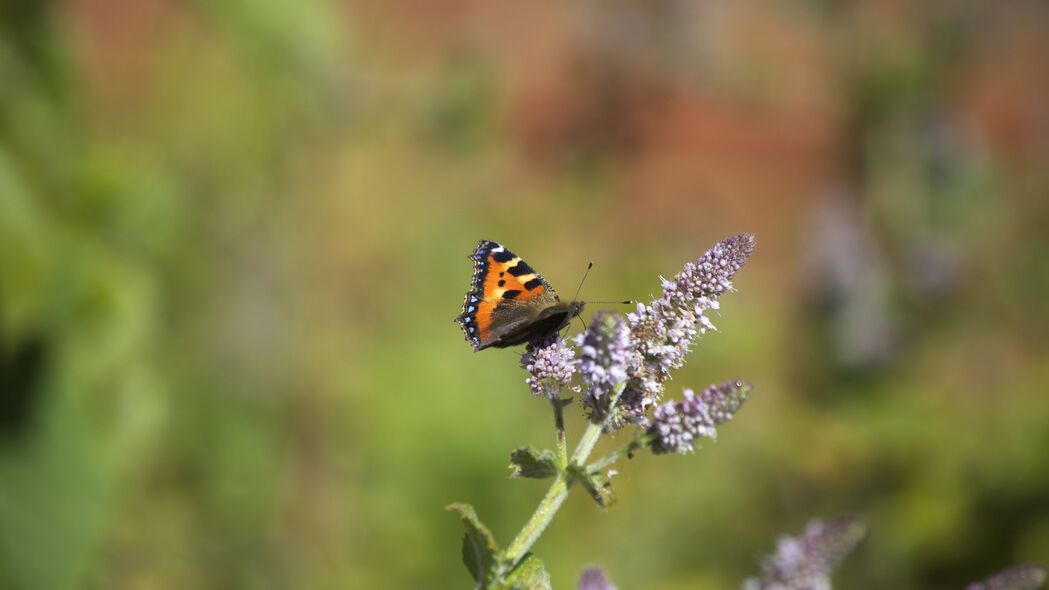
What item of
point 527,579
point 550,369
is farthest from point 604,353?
point 527,579

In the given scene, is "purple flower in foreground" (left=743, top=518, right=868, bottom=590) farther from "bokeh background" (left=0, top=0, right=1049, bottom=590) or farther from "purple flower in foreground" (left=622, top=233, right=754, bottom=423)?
"bokeh background" (left=0, top=0, right=1049, bottom=590)

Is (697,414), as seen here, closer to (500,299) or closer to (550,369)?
(550,369)

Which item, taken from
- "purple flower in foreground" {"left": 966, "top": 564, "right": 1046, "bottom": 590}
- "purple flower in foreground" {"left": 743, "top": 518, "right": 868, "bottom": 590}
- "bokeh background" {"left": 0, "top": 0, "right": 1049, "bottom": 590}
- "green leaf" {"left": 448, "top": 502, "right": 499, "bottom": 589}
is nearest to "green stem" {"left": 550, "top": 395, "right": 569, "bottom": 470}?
"green leaf" {"left": 448, "top": 502, "right": 499, "bottom": 589}

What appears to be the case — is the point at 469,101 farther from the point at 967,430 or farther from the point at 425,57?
the point at 425,57

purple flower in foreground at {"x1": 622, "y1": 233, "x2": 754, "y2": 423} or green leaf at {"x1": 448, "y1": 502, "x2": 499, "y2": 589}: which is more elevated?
purple flower in foreground at {"x1": 622, "y1": 233, "x2": 754, "y2": 423}

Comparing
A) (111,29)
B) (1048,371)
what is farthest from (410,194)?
(111,29)
